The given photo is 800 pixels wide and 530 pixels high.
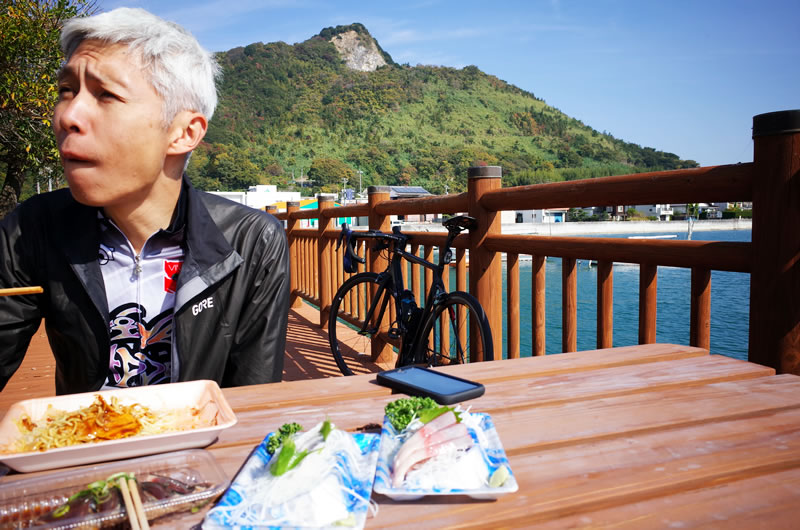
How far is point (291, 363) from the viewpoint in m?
4.86

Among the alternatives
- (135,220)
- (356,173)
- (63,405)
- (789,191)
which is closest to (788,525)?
(63,405)

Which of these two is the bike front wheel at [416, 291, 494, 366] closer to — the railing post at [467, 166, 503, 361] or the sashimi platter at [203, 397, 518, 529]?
the railing post at [467, 166, 503, 361]

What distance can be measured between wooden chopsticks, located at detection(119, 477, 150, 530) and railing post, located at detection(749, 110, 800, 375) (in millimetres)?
1814

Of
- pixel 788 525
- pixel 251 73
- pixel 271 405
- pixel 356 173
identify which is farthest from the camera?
pixel 251 73

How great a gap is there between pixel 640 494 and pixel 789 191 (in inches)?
53.4

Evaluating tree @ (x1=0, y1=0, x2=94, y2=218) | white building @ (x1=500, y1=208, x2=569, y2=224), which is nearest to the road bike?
white building @ (x1=500, y1=208, x2=569, y2=224)

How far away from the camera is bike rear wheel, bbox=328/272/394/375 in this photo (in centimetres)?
448

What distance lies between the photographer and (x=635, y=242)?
2.21 meters

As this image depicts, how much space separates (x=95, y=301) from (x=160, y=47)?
0.71 m

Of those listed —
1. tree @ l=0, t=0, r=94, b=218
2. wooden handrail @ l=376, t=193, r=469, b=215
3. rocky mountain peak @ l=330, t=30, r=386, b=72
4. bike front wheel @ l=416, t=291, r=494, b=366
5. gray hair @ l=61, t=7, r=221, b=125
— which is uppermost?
rocky mountain peak @ l=330, t=30, r=386, b=72

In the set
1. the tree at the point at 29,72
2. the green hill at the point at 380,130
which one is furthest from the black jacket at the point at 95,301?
the green hill at the point at 380,130

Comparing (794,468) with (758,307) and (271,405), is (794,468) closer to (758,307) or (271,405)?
(271,405)

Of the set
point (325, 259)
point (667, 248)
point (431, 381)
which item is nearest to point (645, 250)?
point (667, 248)

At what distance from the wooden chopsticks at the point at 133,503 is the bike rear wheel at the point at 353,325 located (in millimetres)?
3459
